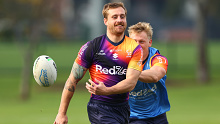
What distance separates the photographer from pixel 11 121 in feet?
48.1

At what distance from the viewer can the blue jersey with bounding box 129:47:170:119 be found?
6715 mm

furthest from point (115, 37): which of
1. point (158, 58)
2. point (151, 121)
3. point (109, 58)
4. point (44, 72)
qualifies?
point (151, 121)

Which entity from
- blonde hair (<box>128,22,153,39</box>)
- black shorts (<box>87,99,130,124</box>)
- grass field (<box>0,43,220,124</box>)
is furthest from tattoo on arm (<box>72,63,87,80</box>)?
grass field (<box>0,43,220,124</box>)

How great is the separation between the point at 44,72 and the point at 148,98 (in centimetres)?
171

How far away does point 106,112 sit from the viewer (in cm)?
570

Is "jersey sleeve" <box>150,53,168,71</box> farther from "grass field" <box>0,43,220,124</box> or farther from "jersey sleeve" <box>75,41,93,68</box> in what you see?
"grass field" <box>0,43,220,124</box>

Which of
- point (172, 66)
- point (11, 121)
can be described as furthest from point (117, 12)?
point (172, 66)

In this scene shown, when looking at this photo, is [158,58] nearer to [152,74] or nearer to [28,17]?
[152,74]

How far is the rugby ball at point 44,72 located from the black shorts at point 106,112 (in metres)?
0.70

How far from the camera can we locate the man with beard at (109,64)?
552 centimetres

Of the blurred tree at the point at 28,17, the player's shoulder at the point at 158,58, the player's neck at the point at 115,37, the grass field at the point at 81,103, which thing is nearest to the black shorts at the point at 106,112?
the player's neck at the point at 115,37

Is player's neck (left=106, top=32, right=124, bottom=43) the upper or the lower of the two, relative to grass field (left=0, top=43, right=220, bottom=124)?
upper

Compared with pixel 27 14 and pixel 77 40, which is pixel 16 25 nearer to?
pixel 27 14

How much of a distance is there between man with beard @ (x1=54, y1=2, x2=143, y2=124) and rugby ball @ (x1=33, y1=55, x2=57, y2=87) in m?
0.51
